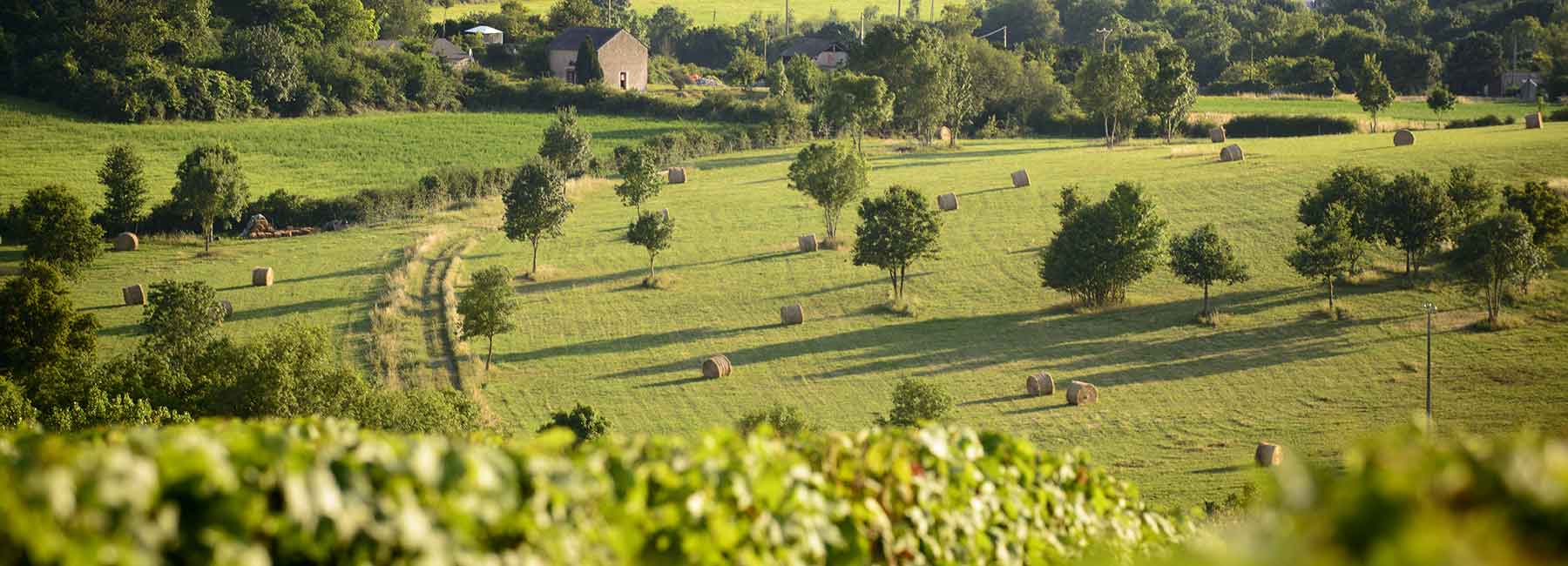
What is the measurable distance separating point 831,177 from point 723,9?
11988 centimetres

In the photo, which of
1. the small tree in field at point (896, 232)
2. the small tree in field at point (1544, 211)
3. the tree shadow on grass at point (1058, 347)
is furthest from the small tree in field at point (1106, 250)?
the small tree in field at point (1544, 211)

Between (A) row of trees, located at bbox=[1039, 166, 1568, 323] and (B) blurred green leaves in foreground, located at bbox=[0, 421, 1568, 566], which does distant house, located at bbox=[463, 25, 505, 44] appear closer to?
(A) row of trees, located at bbox=[1039, 166, 1568, 323]

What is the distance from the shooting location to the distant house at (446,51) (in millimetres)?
104312

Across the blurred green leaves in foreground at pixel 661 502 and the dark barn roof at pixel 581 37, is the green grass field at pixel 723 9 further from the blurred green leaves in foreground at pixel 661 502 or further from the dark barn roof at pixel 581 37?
the blurred green leaves in foreground at pixel 661 502

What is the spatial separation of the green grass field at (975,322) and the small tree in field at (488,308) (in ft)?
3.38

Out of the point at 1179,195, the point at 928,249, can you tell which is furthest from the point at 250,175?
the point at 1179,195

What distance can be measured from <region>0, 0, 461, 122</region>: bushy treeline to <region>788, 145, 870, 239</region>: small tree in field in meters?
42.3

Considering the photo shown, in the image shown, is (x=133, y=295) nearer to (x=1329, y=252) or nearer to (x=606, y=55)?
(x=1329, y=252)

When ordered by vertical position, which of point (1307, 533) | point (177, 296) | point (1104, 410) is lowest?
point (1104, 410)

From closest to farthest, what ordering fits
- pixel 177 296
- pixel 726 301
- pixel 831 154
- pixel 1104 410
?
pixel 1104 410 → pixel 177 296 → pixel 726 301 → pixel 831 154

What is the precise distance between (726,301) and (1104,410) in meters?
17.8

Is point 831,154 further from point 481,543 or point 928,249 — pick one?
point 481,543

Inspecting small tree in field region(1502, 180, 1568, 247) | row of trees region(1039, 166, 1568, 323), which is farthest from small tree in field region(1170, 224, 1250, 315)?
small tree in field region(1502, 180, 1568, 247)

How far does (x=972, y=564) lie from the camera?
29.3 ft
